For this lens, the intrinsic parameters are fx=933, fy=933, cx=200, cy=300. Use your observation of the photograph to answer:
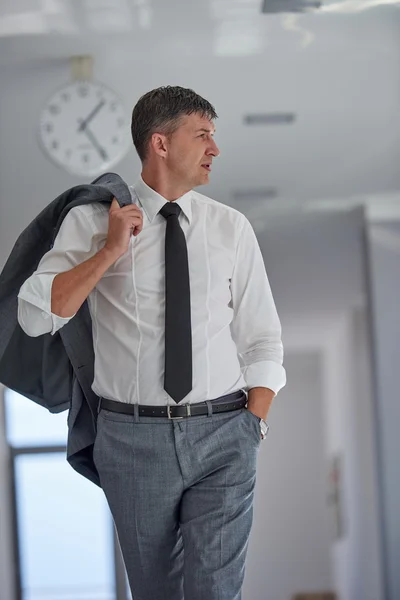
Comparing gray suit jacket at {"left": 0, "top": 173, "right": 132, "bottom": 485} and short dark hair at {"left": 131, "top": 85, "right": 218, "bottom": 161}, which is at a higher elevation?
short dark hair at {"left": 131, "top": 85, "right": 218, "bottom": 161}

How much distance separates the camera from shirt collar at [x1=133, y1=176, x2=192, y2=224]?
1925 mm

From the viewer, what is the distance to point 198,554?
5.95 feet

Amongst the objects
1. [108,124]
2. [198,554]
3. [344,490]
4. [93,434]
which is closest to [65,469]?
[344,490]

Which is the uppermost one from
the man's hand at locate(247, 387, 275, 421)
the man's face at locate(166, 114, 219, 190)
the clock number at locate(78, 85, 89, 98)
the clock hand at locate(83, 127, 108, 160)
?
the clock number at locate(78, 85, 89, 98)

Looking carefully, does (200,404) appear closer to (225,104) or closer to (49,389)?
(49,389)

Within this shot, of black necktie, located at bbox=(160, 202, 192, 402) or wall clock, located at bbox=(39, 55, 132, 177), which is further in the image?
wall clock, located at bbox=(39, 55, 132, 177)

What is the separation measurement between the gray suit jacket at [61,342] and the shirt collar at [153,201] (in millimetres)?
50

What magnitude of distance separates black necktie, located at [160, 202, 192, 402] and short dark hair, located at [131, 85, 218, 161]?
10.2 inches

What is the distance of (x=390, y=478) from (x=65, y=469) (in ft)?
4.05

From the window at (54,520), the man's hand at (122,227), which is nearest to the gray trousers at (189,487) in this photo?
the man's hand at (122,227)

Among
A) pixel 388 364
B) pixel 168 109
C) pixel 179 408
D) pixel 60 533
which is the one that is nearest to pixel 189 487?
pixel 179 408

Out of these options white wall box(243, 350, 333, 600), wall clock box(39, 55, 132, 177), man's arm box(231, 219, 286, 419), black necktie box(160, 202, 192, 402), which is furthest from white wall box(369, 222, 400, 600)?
black necktie box(160, 202, 192, 402)

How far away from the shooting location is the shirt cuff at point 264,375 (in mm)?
1938

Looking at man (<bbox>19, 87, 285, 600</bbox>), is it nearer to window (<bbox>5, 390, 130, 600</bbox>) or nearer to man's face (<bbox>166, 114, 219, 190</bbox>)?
man's face (<bbox>166, 114, 219, 190</bbox>)
